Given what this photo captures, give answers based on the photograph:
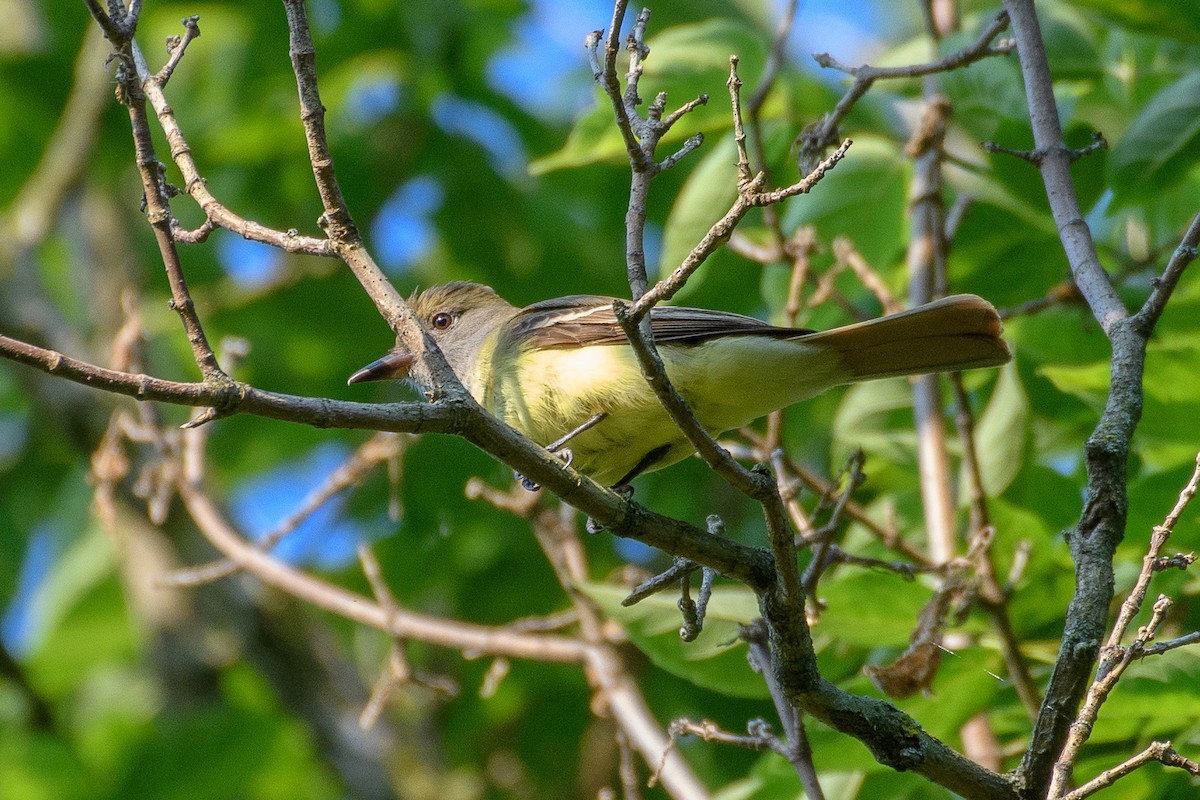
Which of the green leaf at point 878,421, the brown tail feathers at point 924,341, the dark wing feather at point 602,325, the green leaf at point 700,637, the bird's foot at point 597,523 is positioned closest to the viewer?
the bird's foot at point 597,523

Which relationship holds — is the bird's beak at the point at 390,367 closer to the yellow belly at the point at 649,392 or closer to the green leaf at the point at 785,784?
Answer: the yellow belly at the point at 649,392

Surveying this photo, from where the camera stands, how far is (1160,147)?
12.4ft

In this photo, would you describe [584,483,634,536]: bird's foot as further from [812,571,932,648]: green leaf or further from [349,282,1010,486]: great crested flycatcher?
[812,571,932,648]: green leaf

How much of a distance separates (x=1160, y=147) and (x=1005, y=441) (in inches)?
42.9

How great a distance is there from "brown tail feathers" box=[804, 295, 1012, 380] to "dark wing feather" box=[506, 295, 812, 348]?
0.17 metres

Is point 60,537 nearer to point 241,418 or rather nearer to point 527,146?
point 241,418

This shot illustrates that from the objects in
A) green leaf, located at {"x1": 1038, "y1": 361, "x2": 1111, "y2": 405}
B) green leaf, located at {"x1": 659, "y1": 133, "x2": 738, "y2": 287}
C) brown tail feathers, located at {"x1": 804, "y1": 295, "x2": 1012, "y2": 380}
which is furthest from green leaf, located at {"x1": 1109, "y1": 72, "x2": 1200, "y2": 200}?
green leaf, located at {"x1": 659, "y1": 133, "x2": 738, "y2": 287}

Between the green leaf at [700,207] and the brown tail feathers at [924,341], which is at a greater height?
the green leaf at [700,207]

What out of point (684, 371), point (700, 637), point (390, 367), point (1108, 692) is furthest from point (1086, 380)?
point (390, 367)

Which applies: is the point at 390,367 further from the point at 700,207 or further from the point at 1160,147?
the point at 1160,147

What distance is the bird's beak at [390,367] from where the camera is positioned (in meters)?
4.51

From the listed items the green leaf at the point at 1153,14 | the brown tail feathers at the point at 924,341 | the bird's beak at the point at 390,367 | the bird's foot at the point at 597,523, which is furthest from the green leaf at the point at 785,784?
the green leaf at the point at 1153,14

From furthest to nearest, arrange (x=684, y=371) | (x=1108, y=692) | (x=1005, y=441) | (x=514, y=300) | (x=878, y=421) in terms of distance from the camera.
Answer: (x=514, y=300) → (x=878, y=421) → (x=1005, y=441) → (x=684, y=371) → (x=1108, y=692)

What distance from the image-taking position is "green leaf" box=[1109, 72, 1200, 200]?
12.3 feet
